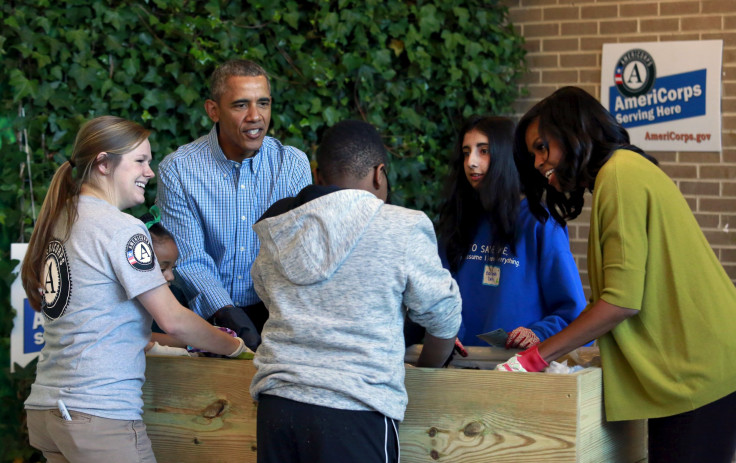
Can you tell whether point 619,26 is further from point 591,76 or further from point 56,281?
point 56,281

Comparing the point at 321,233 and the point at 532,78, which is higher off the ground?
the point at 532,78

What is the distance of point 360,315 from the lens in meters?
1.66

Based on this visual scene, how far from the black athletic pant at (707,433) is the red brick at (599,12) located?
3.18 m

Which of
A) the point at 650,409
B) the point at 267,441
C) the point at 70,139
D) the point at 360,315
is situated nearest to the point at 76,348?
the point at 267,441

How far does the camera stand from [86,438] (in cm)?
185

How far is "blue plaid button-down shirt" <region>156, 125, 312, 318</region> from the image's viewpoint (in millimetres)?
2586

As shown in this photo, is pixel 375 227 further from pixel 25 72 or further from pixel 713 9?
pixel 713 9

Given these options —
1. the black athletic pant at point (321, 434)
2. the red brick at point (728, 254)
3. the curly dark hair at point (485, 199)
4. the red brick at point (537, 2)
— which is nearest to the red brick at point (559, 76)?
the red brick at point (537, 2)

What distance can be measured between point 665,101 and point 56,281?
3613 millimetres

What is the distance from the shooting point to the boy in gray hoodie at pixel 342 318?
166 centimetres

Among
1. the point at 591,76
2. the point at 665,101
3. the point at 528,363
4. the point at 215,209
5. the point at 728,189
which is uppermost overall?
the point at 591,76

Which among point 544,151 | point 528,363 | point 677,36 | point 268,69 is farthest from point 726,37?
point 528,363

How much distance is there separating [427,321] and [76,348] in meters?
0.79

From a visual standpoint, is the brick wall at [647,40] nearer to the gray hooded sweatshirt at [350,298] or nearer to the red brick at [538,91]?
the red brick at [538,91]
